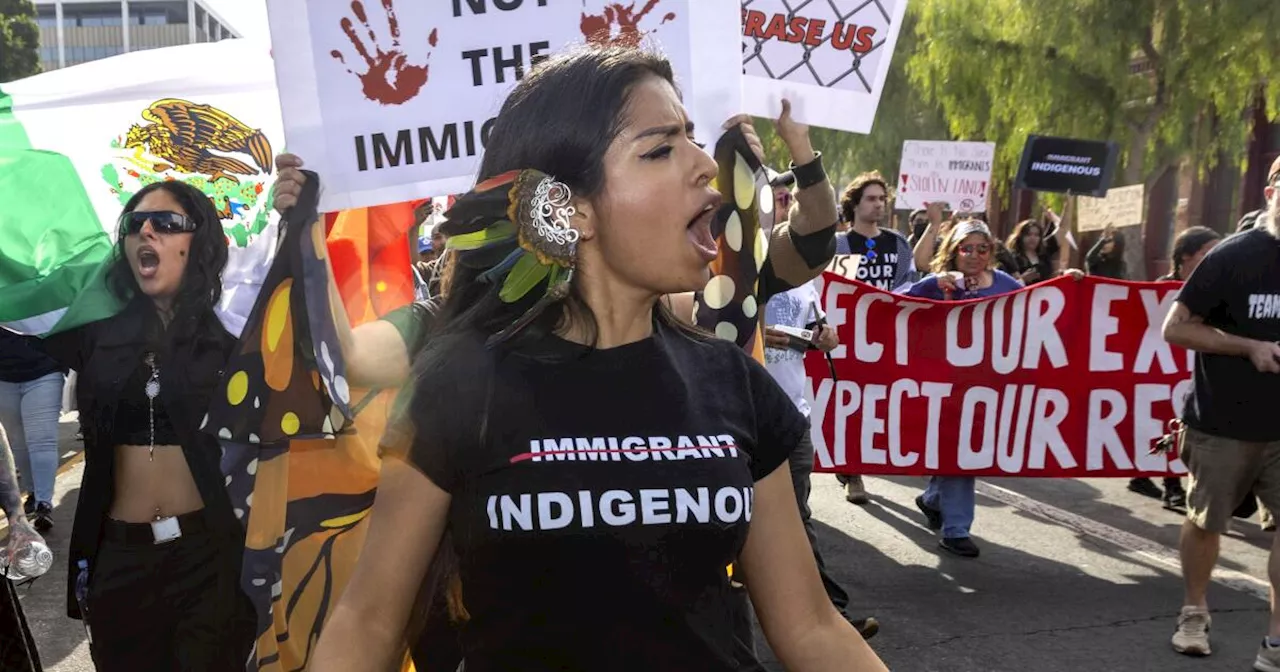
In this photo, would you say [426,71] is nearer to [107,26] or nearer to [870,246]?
[870,246]

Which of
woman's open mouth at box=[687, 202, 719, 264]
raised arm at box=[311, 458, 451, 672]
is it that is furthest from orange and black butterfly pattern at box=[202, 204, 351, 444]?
woman's open mouth at box=[687, 202, 719, 264]

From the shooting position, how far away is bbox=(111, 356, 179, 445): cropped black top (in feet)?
12.4

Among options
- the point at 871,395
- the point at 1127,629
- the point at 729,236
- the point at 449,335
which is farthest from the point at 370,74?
the point at 871,395

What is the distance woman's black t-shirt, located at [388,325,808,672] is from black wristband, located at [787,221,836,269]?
186cm

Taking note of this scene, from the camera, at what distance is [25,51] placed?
35250mm

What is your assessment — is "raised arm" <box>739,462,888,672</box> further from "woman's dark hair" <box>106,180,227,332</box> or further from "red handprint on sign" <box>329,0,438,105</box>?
"woman's dark hair" <box>106,180,227,332</box>

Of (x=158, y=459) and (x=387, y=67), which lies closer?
(x=387, y=67)

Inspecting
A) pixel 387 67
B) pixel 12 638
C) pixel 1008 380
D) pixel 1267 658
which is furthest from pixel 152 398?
pixel 1008 380

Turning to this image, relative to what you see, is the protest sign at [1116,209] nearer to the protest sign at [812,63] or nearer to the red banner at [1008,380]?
the red banner at [1008,380]

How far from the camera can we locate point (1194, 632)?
5344 mm

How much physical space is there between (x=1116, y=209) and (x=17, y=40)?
97.5 ft

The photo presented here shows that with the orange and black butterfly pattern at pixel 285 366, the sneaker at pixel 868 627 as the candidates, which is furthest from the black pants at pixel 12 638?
the sneaker at pixel 868 627

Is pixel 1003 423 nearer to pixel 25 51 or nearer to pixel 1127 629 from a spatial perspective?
pixel 1127 629

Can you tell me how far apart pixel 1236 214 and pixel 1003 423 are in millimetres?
17964
